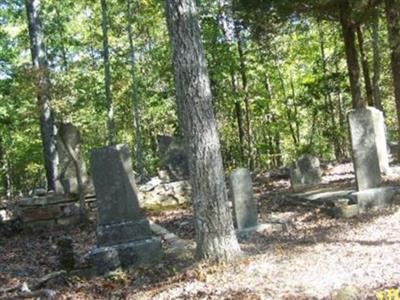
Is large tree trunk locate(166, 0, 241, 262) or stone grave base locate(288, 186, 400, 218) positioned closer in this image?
large tree trunk locate(166, 0, 241, 262)

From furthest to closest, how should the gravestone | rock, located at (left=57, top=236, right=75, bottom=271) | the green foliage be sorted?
the green foliage < the gravestone < rock, located at (left=57, top=236, right=75, bottom=271)

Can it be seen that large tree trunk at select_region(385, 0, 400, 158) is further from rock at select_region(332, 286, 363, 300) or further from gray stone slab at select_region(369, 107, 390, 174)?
rock at select_region(332, 286, 363, 300)

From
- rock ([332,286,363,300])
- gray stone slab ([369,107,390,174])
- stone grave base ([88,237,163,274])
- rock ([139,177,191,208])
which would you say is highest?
gray stone slab ([369,107,390,174])

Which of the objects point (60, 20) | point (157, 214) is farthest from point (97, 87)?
point (157, 214)

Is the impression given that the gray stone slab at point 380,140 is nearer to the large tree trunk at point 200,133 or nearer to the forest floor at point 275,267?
the forest floor at point 275,267

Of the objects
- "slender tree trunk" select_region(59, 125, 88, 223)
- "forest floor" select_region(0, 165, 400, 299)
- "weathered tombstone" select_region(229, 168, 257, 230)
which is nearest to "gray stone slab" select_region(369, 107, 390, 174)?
"forest floor" select_region(0, 165, 400, 299)

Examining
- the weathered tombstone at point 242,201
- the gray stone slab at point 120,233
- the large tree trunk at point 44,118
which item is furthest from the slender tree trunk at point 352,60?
the large tree trunk at point 44,118

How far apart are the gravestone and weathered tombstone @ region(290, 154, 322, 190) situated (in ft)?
17.3

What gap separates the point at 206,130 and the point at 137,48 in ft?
66.4

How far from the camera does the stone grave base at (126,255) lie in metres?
7.43

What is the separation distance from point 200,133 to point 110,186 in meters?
2.17

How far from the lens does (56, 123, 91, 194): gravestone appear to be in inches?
476

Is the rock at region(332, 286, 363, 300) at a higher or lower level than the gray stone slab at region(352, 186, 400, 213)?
lower

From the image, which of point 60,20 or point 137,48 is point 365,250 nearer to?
point 60,20
